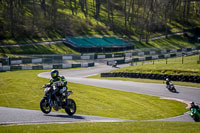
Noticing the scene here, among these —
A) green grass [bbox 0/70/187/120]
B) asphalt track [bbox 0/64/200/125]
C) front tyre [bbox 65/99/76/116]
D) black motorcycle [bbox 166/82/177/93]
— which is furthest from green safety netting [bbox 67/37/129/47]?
front tyre [bbox 65/99/76/116]

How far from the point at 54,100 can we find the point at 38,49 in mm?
43216

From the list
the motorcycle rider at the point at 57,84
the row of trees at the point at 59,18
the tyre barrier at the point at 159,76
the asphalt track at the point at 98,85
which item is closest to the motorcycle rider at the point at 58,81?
the motorcycle rider at the point at 57,84

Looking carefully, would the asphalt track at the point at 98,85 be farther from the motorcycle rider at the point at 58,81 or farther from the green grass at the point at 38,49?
the green grass at the point at 38,49

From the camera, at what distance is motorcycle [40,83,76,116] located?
41.6 ft

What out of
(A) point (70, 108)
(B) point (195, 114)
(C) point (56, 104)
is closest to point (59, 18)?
(B) point (195, 114)

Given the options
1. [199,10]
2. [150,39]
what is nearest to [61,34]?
[150,39]

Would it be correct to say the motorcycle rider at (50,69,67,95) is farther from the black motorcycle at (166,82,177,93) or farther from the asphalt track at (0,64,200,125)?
the black motorcycle at (166,82,177,93)

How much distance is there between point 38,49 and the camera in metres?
54.4

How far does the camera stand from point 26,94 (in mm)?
18391

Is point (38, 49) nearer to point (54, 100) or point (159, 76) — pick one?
point (159, 76)

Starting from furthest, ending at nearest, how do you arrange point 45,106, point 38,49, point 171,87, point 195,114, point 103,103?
point 38,49
point 171,87
point 103,103
point 195,114
point 45,106

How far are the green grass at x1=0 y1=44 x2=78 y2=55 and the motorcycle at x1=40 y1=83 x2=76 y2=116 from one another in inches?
1539

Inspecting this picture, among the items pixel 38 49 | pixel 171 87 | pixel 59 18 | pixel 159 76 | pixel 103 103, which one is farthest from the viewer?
pixel 59 18

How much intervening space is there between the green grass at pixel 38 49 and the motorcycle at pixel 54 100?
39.1 meters
